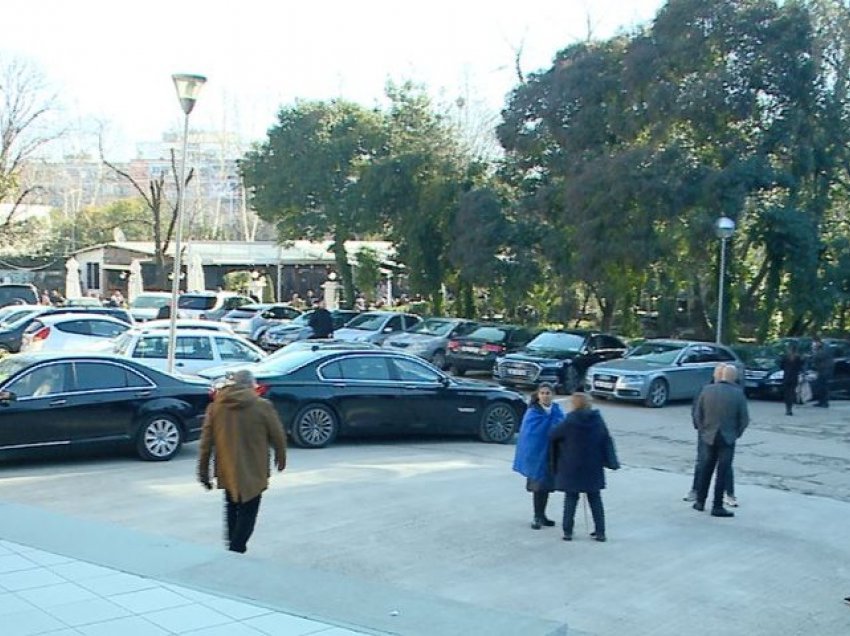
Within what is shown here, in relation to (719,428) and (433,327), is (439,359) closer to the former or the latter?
(433,327)

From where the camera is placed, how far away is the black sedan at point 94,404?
40.7 ft

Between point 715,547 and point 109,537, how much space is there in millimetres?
5627

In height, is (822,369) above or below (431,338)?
below

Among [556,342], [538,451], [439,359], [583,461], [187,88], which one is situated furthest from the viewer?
[439,359]

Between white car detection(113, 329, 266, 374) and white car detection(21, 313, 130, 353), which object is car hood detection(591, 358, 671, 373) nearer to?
white car detection(113, 329, 266, 374)

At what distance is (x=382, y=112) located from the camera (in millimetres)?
42031

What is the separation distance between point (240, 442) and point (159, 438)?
6.00 metres

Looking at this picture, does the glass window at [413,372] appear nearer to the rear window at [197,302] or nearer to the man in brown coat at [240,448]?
the man in brown coat at [240,448]

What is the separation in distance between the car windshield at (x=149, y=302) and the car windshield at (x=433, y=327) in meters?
12.4

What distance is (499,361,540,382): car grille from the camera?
23.4m

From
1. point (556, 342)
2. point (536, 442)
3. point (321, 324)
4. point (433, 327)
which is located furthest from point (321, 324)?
point (536, 442)

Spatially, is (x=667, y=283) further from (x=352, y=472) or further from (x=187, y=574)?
(x=187, y=574)

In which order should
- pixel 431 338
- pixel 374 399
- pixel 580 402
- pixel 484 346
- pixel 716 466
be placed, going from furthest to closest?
pixel 431 338 < pixel 484 346 < pixel 374 399 < pixel 716 466 < pixel 580 402

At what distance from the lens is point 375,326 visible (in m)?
30.9
